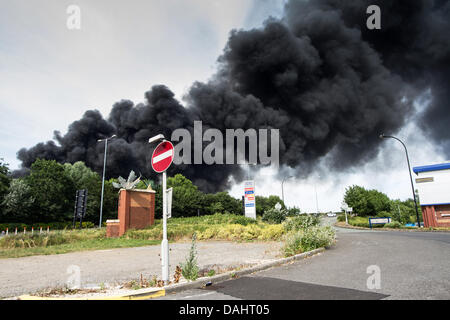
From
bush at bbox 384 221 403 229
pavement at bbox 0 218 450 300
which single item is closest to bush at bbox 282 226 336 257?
pavement at bbox 0 218 450 300

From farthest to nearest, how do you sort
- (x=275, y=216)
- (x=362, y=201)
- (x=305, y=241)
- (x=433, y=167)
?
(x=362, y=201) < (x=433, y=167) < (x=275, y=216) < (x=305, y=241)

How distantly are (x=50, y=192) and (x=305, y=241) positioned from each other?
42.2m

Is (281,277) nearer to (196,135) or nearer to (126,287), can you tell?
(126,287)

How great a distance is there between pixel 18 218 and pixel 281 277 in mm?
41885

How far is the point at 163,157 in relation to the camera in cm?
572

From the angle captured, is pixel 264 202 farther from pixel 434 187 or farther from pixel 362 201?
pixel 434 187

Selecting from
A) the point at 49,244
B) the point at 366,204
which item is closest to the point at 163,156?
the point at 49,244

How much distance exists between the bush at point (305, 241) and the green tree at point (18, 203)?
37824mm

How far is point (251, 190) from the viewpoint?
2328 centimetres

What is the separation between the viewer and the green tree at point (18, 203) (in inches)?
1367

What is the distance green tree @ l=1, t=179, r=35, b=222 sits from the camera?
3472cm

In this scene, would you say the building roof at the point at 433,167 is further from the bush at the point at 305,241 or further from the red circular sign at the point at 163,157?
the red circular sign at the point at 163,157

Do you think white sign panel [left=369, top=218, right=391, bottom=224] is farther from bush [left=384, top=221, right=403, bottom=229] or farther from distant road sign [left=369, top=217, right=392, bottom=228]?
bush [left=384, top=221, right=403, bottom=229]
